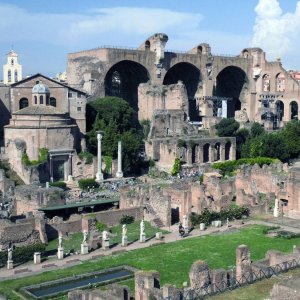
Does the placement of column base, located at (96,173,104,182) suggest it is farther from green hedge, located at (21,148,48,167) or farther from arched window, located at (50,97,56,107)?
arched window, located at (50,97,56,107)

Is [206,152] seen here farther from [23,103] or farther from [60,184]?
[60,184]

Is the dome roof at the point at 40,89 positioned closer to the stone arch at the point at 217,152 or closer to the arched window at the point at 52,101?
the arched window at the point at 52,101

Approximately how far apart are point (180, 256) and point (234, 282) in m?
7.03

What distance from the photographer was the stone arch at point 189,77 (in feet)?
212

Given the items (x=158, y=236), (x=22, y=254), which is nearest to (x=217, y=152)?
(x=158, y=236)

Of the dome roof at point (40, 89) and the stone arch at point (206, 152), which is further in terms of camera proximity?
the stone arch at point (206, 152)

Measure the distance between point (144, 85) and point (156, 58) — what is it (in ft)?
11.3

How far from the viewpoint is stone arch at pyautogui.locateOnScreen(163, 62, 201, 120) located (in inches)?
2539

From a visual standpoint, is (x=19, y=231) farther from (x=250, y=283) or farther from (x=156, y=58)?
(x=156, y=58)

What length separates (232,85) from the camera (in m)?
70.8

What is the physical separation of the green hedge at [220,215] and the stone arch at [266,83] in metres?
40.7

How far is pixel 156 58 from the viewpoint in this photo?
59.3 metres

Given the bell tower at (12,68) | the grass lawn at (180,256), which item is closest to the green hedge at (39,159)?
the grass lawn at (180,256)

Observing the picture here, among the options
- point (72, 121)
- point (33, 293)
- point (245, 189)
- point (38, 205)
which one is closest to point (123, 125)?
point (72, 121)
